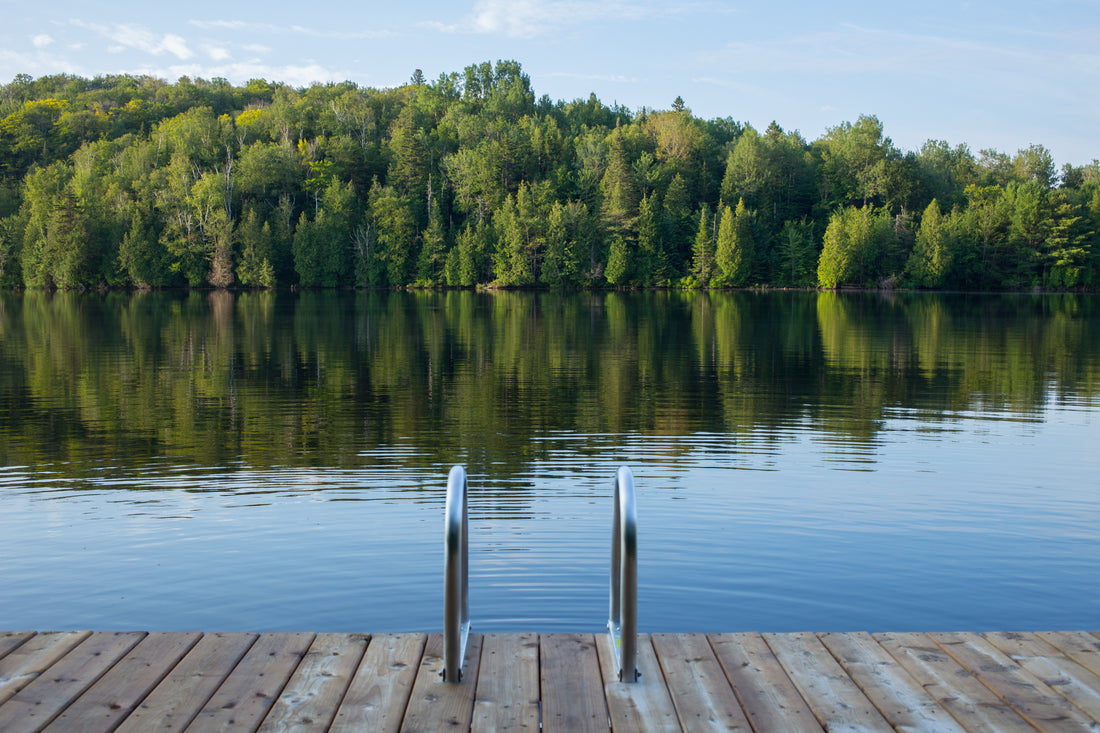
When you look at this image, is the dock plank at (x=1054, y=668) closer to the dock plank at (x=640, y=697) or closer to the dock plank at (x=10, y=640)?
the dock plank at (x=640, y=697)

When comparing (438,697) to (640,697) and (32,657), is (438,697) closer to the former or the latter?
(640,697)

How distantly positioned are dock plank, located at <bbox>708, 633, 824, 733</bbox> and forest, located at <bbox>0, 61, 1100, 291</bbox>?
83.5m

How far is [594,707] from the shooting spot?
4000 mm

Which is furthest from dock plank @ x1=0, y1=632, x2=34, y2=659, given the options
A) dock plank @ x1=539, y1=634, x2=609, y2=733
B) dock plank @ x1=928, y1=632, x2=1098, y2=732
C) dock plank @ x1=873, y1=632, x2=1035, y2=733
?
dock plank @ x1=928, y1=632, x2=1098, y2=732

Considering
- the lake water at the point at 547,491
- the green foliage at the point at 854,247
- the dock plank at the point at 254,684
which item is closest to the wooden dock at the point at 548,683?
the dock plank at the point at 254,684

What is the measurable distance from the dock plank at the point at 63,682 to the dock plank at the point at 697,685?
270cm

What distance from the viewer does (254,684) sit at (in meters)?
4.18

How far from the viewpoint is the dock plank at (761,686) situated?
3838 mm

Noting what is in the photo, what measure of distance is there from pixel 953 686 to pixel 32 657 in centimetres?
447

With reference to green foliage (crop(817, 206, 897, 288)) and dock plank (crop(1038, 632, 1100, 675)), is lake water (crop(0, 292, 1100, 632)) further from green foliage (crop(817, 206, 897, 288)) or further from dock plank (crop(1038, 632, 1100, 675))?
green foliage (crop(817, 206, 897, 288))

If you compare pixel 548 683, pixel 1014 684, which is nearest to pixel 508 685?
pixel 548 683

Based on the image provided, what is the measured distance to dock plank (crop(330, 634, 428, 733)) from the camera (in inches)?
151

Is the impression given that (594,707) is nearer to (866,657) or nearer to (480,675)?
(480,675)

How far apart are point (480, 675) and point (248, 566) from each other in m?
3.96
